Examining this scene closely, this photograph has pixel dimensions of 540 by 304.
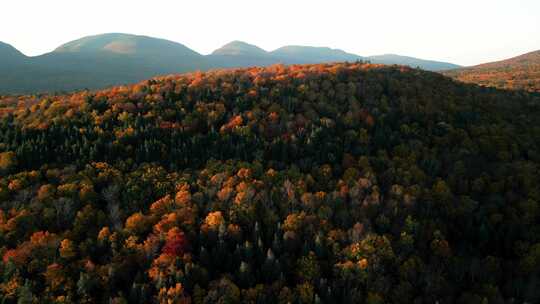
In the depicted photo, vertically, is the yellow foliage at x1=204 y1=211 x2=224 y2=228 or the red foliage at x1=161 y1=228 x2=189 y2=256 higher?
the yellow foliage at x1=204 y1=211 x2=224 y2=228

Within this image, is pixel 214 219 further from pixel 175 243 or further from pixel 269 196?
pixel 269 196

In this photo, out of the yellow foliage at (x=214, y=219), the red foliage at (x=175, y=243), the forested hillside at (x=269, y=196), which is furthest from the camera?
the yellow foliage at (x=214, y=219)

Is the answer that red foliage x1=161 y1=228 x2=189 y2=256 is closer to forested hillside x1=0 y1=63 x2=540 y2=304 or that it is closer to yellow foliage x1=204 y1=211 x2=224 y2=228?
forested hillside x1=0 y1=63 x2=540 y2=304

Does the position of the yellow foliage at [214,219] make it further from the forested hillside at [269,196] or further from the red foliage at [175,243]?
the red foliage at [175,243]

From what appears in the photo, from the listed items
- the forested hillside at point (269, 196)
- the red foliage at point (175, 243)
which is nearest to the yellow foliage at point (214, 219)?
the forested hillside at point (269, 196)

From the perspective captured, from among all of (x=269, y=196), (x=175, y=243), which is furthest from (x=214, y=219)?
(x=269, y=196)

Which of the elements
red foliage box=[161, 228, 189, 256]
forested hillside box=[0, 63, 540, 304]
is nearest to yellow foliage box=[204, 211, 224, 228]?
forested hillside box=[0, 63, 540, 304]

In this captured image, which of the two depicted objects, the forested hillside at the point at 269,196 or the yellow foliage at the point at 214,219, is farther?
the yellow foliage at the point at 214,219

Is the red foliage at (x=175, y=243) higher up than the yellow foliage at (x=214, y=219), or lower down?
lower down

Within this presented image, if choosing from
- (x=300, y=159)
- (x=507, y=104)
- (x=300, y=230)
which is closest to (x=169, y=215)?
(x=300, y=230)

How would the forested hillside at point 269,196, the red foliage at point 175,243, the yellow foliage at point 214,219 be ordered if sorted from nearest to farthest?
1. the forested hillside at point 269,196
2. the red foliage at point 175,243
3. the yellow foliage at point 214,219
